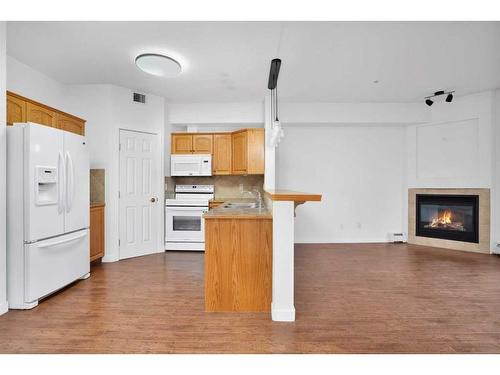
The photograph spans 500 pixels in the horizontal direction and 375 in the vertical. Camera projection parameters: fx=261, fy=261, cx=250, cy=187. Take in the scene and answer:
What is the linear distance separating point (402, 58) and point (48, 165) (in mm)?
4189

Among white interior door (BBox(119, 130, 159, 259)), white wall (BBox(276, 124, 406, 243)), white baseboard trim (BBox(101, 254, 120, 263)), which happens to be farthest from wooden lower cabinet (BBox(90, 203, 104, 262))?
white wall (BBox(276, 124, 406, 243))

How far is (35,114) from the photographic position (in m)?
3.00

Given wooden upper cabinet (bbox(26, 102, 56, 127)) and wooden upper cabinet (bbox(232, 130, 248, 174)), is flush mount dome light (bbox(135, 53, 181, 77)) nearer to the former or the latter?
wooden upper cabinet (bbox(26, 102, 56, 127))

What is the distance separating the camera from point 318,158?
536 cm

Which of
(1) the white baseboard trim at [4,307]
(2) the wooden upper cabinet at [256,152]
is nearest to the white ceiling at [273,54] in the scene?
(2) the wooden upper cabinet at [256,152]

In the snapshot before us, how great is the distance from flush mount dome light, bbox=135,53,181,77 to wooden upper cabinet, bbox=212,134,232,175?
1864 millimetres

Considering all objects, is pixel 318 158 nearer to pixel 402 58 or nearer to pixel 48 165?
pixel 402 58

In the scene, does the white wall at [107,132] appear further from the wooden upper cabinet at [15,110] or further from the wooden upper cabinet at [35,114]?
the wooden upper cabinet at [15,110]

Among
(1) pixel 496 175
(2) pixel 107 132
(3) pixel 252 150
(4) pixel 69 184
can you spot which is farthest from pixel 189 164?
(1) pixel 496 175

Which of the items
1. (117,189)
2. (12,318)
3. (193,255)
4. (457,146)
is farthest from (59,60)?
(457,146)

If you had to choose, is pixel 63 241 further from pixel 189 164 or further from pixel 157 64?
pixel 189 164

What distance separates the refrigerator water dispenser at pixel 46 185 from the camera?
250cm

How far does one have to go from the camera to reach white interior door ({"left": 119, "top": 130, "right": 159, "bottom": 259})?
4156 mm

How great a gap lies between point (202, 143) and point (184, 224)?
1534 mm
